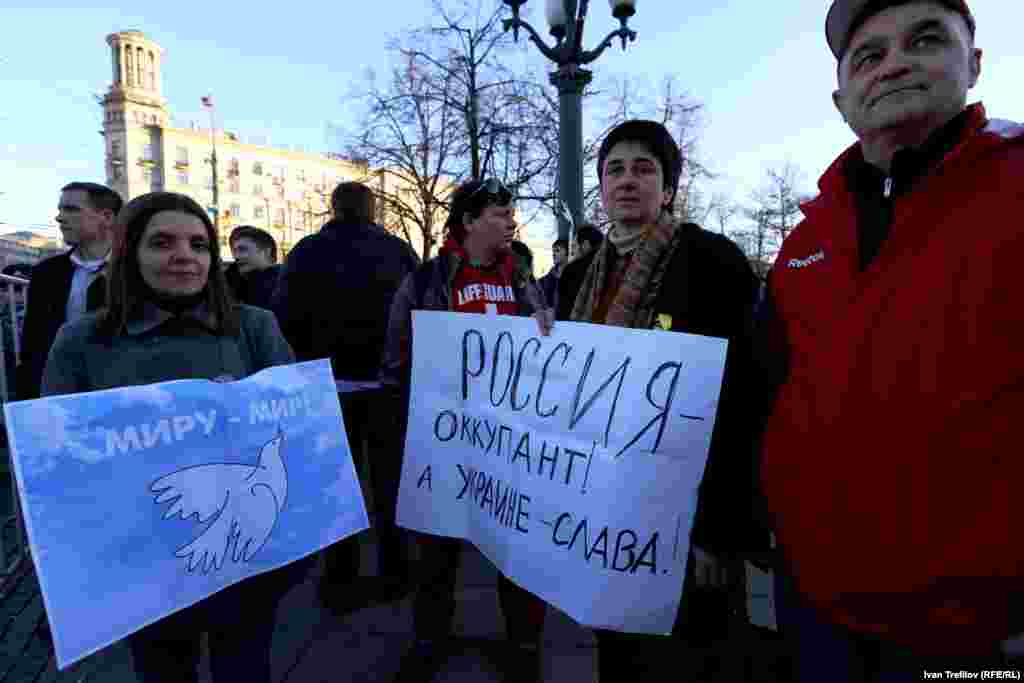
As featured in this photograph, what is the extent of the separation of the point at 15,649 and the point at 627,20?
329 inches

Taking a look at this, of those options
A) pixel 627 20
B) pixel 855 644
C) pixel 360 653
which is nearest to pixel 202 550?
pixel 360 653

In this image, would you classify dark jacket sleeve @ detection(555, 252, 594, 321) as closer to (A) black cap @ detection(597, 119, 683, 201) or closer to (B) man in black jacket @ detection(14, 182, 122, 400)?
(A) black cap @ detection(597, 119, 683, 201)

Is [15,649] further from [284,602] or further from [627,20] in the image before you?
[627,20]

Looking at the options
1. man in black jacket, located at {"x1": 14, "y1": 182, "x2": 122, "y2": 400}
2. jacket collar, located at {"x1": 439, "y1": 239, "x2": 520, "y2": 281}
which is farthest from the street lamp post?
man in black jacket, located at {"x1": 14, "y1": 182, "x2": 122, "y2": 400}

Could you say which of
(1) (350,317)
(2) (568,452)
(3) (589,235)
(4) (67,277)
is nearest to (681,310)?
(2) (568,452)

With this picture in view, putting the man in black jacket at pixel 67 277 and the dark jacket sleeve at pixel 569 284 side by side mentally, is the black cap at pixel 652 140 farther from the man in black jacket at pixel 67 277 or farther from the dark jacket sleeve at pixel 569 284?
the man in black jacket at pixel 67 277

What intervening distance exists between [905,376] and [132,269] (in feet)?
6.25

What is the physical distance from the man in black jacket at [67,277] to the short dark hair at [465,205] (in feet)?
5.55

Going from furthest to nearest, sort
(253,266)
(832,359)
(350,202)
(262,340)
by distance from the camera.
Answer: (253,266) → (350,202) → (262,340) → (832,359)

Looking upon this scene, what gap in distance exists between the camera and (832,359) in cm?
114

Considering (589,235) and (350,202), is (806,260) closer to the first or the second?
(350,202)

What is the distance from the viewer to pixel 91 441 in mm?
1387

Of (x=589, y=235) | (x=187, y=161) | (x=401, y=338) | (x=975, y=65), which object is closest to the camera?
(x=975, y=65)

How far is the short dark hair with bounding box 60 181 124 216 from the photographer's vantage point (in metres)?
3.27
